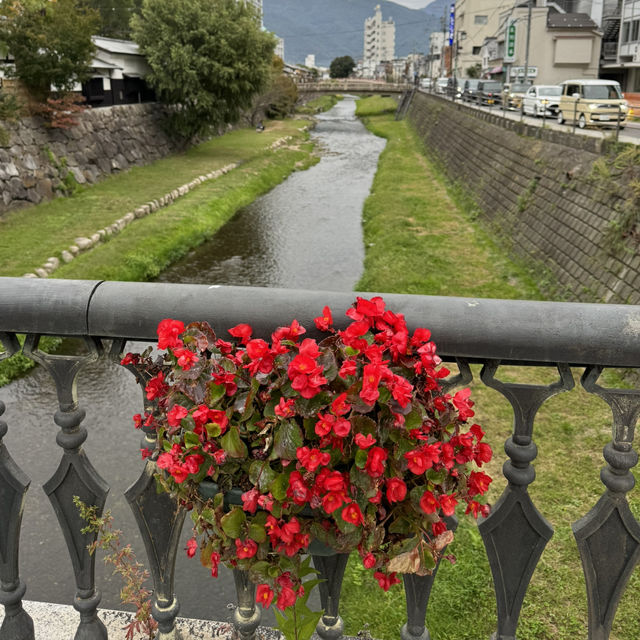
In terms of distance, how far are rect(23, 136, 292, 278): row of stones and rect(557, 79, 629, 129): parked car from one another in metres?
13.5

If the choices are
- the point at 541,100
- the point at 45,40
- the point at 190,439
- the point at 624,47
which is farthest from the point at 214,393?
the point at 624,47

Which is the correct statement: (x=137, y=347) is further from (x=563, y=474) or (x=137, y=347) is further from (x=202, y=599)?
(x=563, y=474)

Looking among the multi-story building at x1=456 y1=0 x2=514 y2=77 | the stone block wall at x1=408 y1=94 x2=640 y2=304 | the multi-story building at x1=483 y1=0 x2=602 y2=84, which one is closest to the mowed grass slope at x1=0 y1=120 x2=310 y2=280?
the stone block wall at x1=408 y1=94 x2=640 y2=304

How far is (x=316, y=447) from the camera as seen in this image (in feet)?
4.59

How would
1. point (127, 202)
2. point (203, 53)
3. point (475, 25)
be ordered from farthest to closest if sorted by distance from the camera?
point (475, 25) < point (203, 53) < point (127, 202)

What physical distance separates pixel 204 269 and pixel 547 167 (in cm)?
→ 958

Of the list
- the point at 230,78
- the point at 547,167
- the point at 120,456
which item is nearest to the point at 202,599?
the point at 120,456

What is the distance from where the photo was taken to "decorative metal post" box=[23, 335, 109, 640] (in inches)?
69.1

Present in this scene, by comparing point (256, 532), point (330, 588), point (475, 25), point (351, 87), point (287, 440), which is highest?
point (475, 25)

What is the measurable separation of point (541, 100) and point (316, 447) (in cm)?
2822

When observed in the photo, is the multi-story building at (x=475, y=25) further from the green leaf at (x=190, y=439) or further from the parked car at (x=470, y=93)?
the green leaf at (x=190, y=439)

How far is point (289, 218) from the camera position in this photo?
24.2 metres

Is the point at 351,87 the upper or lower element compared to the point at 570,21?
lower

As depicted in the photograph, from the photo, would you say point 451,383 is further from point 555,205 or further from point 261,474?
point 555,205
